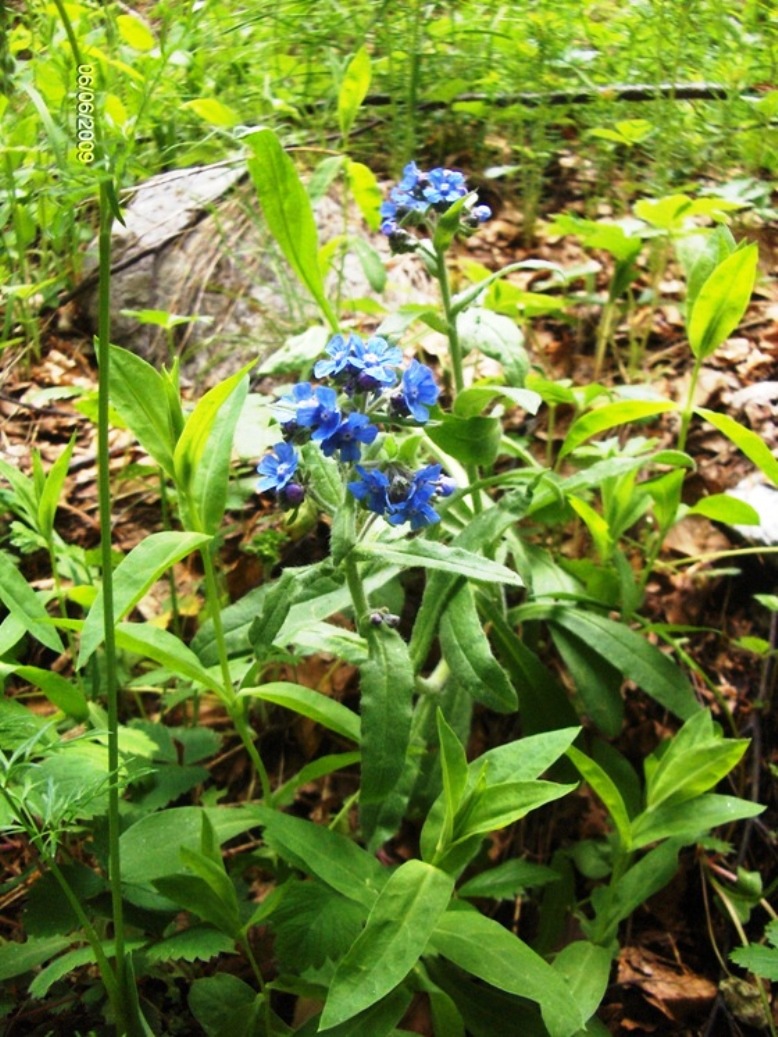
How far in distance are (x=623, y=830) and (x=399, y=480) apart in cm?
68

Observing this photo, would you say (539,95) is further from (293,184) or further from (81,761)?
(81,761)

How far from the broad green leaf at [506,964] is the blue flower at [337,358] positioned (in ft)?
2.63

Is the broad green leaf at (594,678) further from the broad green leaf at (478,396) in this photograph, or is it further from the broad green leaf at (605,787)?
the broad green leaf at (478,396)

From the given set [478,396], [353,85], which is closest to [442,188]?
[478,396]

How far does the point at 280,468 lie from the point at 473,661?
0.43m

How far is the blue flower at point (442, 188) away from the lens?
169 centimetres

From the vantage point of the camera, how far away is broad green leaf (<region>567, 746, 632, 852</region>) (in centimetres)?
138

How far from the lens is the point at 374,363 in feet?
4.26

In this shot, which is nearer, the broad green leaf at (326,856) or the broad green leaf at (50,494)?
the broad green leaf at (326,856)

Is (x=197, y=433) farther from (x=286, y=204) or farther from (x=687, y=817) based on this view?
(x=687, y=817)

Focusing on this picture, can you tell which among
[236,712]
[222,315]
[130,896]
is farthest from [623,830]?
[222,315]

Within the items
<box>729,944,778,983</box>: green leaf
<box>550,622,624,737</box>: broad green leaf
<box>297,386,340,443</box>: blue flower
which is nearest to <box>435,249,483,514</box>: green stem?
<box>550,622,624,737</box>: broad green leaf

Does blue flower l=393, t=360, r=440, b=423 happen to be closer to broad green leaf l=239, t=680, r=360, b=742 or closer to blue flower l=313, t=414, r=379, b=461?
blue flower l=313, t=414, r=379, b=461

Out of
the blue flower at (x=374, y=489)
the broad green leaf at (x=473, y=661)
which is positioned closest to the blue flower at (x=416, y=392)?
the blue flower at (x=374, y=489)
